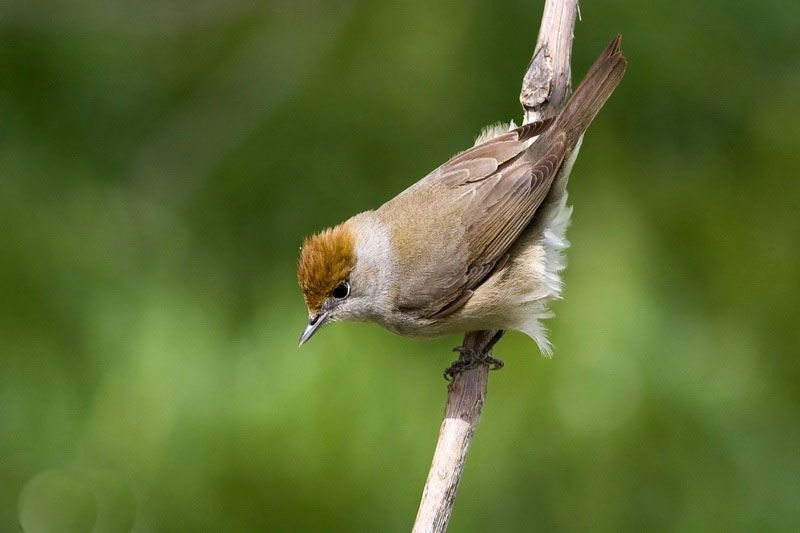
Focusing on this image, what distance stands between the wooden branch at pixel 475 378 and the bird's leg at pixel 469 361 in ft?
0.08

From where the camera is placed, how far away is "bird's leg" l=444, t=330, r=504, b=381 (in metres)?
3.93

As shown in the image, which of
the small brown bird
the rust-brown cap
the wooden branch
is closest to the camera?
the wooden branch

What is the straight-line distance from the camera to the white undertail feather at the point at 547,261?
13.6 ft

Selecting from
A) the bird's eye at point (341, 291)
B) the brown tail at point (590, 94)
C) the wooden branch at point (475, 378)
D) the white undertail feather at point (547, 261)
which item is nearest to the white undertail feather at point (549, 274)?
the white undertail feather at point (547, 261)

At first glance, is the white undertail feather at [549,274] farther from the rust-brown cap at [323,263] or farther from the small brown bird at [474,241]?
the rust-brown cap at [323,263]

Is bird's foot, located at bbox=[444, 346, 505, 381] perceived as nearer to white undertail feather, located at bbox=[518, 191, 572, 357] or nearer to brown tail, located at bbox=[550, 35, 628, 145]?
white undertail feather, located at bbox=[518, 191, 572, 357]

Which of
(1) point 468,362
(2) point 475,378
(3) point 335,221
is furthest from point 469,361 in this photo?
(3) point 335,221

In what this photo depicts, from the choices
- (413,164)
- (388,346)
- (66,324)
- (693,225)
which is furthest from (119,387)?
(693,225)

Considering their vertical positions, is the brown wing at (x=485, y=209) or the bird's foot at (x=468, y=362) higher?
the brown wing at (x=485, y=209)

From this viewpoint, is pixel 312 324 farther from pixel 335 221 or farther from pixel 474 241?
pixel 335 221

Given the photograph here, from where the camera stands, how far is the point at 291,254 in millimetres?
5008

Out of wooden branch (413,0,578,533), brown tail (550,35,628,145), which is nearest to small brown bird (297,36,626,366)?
brown tail (550,35,628,145)

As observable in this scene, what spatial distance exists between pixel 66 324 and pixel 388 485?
168 cm

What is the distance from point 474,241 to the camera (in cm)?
416
